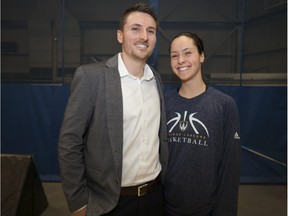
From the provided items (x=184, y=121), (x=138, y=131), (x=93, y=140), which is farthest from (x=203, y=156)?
(x=93, y=140)

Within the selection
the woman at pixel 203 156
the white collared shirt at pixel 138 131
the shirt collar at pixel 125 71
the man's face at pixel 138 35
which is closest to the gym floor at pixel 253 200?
the woman at pixel 203 156

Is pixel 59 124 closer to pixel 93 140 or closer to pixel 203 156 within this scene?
pixel 93 140

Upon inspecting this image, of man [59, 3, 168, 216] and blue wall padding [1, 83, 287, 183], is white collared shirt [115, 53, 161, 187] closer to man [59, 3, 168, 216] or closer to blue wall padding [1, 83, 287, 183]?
man [59, 3, 168, 216]

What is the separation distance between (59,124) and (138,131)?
8.42 ft

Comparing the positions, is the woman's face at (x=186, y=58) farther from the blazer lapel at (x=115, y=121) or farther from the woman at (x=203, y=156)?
the blazer lapel at (x=115, y=121)

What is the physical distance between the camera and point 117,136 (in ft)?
4.57

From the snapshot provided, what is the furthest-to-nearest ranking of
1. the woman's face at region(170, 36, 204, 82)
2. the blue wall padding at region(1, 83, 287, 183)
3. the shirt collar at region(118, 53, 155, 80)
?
the blue wall padding at region(1, 83, 287, 183)
the woman's face at region(170, 36, 204, 82)
the shirt collar at region(118, 53, 155, 80)

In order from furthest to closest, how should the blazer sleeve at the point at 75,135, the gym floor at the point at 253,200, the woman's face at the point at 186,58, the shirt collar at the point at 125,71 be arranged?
the gym floor at the point at 253,200 < the woman's face at the point at 186,58 < the shirt collar at the point at 125,71 < the blazer sleeve at the point at 75,135

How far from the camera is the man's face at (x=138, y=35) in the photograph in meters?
1.52

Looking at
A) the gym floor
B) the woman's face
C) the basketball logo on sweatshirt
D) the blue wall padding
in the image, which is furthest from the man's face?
the gym floor

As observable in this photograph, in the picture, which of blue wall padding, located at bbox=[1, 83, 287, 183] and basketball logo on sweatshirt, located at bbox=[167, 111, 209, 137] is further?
blue wall padding, located at bbox=[1, 83, 287, 183]

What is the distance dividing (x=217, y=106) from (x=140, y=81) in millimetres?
462

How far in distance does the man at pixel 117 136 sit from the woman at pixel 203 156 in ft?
0.31

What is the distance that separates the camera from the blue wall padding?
378 cm
